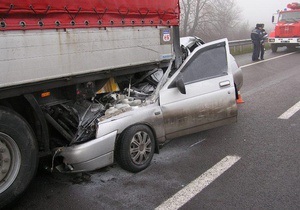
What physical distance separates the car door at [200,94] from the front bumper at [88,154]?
96 cm

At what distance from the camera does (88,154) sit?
378cm

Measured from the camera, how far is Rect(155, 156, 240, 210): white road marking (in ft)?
11.4

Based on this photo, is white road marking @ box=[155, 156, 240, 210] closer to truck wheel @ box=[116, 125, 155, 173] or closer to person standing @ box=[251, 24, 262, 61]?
truck wheel @ box=[116, 125, 155, 173]

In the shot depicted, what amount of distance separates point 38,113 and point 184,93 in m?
2.00

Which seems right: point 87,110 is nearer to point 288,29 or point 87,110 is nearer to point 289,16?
point 288,29

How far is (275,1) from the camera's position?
76.4 metres

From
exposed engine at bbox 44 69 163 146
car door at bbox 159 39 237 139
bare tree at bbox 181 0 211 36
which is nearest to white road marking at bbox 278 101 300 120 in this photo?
car door at bbox 159 39 237 139

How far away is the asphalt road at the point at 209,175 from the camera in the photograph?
11.6 feet

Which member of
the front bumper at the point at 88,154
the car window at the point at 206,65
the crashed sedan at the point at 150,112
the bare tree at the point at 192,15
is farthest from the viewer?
the bare tree at the point at 192,15

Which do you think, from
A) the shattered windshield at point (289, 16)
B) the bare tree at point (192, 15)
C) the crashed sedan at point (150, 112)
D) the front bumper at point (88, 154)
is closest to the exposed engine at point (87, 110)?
the crashed sedan at point (150, 112)

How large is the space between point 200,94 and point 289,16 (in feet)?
56.1

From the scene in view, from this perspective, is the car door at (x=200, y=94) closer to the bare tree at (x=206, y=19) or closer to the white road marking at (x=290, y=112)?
the white road marking at (x=290, y=112)

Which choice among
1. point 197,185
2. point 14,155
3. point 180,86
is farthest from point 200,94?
point 14,155

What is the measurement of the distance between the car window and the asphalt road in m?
1.10
